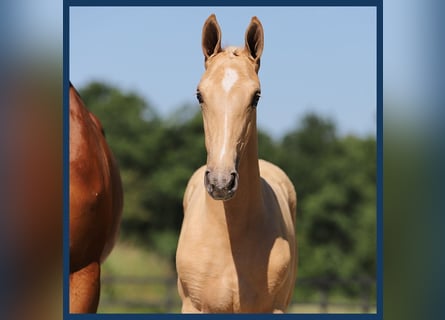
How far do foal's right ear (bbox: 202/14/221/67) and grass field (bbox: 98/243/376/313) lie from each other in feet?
20.4

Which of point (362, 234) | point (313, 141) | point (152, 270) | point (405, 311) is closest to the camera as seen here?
point (405, 311)

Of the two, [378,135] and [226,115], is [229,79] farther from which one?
[378,135]

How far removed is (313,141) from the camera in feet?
54.0

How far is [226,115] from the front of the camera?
343 centimetres

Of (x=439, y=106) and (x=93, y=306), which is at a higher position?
(x=439, y=106)

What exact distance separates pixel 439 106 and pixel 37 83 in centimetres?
137

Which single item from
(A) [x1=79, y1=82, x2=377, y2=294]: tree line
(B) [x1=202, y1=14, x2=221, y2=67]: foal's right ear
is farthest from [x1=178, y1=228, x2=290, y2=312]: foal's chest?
(A) [x1=79, y1=82, x2=377, y2=294]: tree line

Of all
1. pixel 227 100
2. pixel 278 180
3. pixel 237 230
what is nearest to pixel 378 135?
pixel 227 100

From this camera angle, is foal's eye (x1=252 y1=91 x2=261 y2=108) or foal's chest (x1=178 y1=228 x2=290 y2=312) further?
foal's chest (x1=178 y1=228 x2=290 y2=312)

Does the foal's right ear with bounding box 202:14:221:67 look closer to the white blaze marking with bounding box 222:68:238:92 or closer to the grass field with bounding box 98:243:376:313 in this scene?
the white blaze marking with bounding box 222:68:238:92

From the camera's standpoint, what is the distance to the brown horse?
3.60 m

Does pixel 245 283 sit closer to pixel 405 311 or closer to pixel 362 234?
pixel 405 311

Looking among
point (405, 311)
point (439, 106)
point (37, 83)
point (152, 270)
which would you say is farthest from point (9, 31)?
point (152, 270)

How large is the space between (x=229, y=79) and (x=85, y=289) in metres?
1.22
